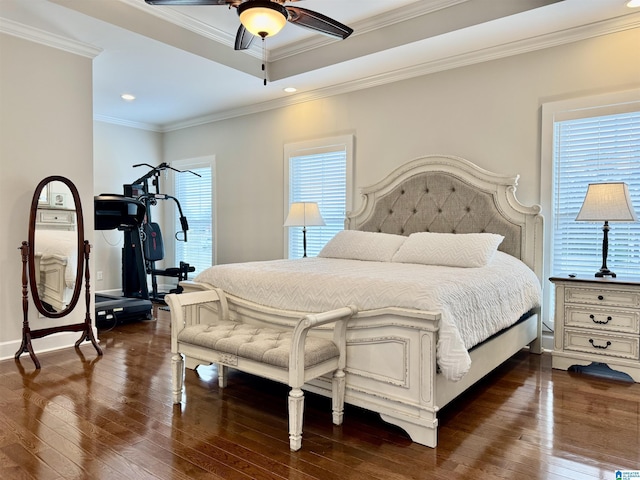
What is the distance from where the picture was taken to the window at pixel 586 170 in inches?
134

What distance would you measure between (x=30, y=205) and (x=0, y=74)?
3.50 ft

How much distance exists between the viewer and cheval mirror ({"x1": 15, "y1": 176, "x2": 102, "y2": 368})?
356 centimetres

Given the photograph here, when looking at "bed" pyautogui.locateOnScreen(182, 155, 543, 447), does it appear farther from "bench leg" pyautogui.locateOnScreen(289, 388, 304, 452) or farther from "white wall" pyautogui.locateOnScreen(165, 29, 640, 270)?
"bench leg" pyautogui.locateOnScreen(289, 388, 304, 452)

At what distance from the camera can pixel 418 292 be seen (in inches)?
85.9

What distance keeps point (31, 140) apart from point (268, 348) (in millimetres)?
2998

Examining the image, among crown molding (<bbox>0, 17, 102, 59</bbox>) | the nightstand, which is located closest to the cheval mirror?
crown molding (<bbox>0, 17, 102, 59</bbox>)

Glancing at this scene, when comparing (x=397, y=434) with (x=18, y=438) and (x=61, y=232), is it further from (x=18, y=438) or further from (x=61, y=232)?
(x=61, y=232)

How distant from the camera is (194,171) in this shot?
6773mm

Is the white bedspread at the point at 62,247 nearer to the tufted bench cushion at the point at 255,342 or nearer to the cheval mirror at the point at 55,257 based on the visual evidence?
the cheval mirror at the point at 55,257

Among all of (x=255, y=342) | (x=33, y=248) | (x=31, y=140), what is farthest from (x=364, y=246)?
(x=31, y=140)

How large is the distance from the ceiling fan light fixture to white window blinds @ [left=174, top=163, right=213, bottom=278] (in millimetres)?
4186

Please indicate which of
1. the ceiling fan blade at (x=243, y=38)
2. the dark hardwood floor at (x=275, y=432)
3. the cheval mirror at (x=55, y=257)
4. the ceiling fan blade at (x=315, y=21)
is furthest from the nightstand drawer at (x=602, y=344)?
the cheval mirror at (x=55, y=257)

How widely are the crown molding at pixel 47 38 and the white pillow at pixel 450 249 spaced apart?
332 cm

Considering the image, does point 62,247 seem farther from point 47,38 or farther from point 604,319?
point 604,319
